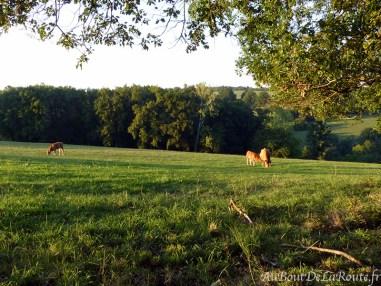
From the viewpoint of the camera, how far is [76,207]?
27.5 ft

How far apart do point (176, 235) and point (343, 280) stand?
2688 millimetres

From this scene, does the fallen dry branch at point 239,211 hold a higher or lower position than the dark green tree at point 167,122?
lower

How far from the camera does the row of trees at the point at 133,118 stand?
84375 mm

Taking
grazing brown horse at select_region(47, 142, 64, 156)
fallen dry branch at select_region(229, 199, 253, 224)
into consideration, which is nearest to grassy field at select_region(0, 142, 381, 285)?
fallen dry branch at select_region(229, 199, 253, 224)

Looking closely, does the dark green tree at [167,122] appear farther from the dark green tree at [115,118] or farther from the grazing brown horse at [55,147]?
the grazing brown horse at [55,147]

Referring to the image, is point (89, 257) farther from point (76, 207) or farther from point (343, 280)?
point (343, 280)

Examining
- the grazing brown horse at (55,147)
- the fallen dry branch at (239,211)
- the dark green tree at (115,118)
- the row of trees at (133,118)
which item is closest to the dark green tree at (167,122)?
the row of trees at (133,118)

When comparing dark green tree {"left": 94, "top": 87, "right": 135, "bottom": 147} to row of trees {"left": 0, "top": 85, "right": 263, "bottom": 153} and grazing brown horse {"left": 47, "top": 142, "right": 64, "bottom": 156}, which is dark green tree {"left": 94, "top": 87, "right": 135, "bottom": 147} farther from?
grazing brown horse {"left": 47, "top": 142, "right": 64, "bottom": 156}

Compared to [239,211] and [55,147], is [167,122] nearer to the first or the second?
[55,147]

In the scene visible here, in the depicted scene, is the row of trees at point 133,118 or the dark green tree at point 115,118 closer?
the row of trees at point 133,118

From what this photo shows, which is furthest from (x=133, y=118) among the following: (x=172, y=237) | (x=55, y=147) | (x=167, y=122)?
(x=172, y=237)

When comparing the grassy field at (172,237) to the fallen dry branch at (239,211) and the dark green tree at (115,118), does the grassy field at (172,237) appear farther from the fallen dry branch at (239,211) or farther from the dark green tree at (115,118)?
the dark green tree at (115,118)

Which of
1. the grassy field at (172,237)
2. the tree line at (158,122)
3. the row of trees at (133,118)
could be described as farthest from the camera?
the tree line at (158,122)

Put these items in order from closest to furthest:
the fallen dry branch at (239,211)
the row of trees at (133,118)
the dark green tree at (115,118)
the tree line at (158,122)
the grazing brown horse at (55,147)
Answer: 1. the fallen dry branch at (239,211)
2. the grazing brown horse at (55,147)
3. the row of trees at (133,118)
4. the tree line at (158,122)
5. the dark green tree at (115,118)
